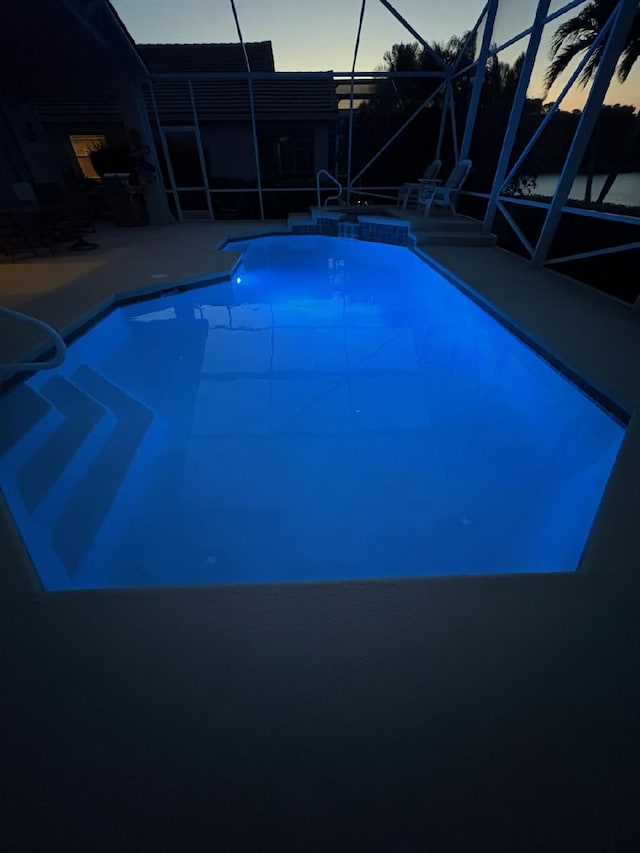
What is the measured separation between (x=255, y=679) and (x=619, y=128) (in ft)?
23.1

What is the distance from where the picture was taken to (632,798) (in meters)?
0.83

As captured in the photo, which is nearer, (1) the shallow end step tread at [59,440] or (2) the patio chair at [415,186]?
(1) the shallow end step tread at [59,440]

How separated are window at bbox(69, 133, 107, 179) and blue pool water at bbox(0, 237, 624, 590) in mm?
10901

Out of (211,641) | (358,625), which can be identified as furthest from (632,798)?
(211,641)

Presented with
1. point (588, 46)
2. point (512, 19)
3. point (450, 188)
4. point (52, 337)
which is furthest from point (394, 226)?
point (52, 337)

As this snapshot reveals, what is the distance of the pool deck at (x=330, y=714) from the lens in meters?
0.80

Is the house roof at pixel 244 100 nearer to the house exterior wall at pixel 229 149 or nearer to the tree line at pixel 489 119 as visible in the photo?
the house exterior wall at pixel 229 149

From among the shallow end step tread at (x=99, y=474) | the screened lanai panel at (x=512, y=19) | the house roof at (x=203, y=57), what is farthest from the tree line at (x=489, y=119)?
the shallow end step tread at (x=99, y=474)

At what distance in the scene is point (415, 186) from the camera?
8.55m

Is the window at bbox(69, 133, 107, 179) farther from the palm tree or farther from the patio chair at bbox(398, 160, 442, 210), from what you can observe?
the palm tree

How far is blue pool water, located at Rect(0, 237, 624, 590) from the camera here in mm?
1991

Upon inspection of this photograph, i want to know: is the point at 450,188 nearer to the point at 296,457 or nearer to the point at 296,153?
the point at 296,153

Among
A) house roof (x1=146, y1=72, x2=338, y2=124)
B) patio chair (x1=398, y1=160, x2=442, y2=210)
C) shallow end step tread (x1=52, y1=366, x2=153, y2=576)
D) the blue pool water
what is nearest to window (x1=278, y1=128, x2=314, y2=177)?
house roof (x1=146, y1=72, x2=338, y2=124)

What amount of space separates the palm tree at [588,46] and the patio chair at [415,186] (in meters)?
2.53
